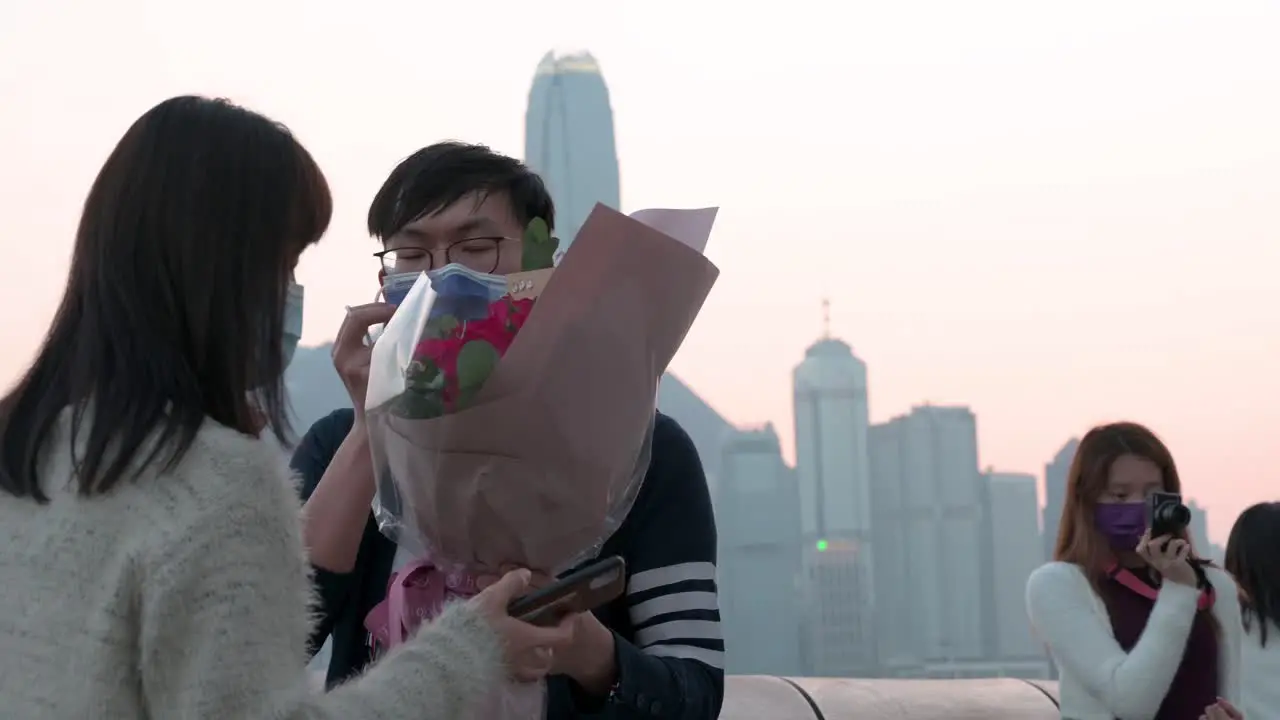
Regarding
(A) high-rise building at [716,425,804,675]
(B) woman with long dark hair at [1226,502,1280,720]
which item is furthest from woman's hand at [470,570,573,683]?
(A) high-rise building at [716,425,804,675]

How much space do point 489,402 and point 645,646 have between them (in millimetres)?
430

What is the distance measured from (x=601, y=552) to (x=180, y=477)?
0.67m

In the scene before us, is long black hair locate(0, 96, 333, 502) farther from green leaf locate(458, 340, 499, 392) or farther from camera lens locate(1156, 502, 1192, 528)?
camera lens locate(1156, 502, 1192, 528)

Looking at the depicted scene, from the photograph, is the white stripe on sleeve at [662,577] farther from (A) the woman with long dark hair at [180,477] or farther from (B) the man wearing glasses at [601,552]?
(A) the woman with long dark hair at [180,477]

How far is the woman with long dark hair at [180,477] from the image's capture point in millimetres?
1273

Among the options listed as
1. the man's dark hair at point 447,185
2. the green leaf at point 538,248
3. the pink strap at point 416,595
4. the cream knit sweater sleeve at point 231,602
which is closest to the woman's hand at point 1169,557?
the man's dark hair at point 447,185

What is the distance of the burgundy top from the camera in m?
3.15

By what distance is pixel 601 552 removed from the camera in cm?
188

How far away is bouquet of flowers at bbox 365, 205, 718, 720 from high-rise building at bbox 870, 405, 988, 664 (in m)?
56.1

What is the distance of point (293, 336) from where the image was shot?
5.19ft

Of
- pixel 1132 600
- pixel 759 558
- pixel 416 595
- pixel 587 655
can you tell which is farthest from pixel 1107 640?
pixel 759 558

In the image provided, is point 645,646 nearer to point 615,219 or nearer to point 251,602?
point 615,219

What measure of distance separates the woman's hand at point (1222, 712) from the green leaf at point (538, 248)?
1.86 meters

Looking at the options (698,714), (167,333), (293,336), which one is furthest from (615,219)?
(698,714)
